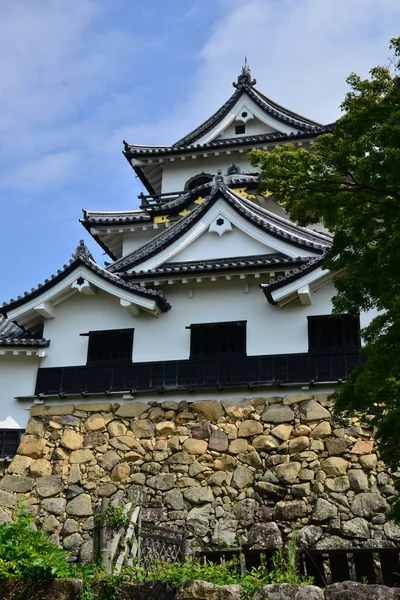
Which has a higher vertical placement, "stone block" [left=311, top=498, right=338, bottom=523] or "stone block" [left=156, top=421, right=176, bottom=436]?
"stone block" [left=156, top=421, right=176, bottom=436]

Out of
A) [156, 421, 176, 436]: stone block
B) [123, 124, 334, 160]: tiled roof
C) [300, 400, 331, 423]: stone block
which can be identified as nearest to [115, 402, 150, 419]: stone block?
[156, 421, 176, 436]: stone block

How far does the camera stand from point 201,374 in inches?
562

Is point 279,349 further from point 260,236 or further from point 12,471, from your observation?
point 12,471

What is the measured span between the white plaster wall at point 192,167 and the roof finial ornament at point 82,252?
7.07m

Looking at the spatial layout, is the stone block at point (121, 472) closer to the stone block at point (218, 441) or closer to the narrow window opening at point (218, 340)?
the stone block at point (218, 441)

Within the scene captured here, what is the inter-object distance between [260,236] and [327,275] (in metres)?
2.20

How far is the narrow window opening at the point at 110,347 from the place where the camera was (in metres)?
15.0

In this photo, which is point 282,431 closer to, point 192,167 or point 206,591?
point 206,591

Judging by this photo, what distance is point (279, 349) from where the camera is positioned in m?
14.1

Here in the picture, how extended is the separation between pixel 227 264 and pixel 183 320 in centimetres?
152

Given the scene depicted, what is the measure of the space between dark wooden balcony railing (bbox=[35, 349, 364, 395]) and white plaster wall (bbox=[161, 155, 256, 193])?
28.9ft

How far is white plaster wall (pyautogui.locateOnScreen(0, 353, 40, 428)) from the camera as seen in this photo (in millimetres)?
14758

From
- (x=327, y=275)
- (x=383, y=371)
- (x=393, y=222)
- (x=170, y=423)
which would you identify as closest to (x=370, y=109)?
(x=393, y=222)

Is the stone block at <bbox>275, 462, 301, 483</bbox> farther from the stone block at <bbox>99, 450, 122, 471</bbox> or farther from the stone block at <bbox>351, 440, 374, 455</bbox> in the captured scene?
the stone block at <bbox>99, 450, 122, 471</bbox>
